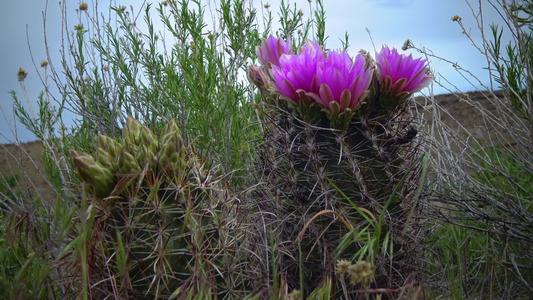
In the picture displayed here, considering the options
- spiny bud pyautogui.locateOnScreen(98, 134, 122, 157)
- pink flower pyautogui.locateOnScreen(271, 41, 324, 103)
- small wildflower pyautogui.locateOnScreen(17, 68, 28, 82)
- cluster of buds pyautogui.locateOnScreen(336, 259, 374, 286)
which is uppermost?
small wildflower pyautogui.locateOnScreen(17, 68, 28, 82)

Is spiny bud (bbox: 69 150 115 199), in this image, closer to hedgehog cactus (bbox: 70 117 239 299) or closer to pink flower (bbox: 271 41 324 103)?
hedgehog cactus (bbox: 70 117 239 299)

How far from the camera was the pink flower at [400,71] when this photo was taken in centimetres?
141

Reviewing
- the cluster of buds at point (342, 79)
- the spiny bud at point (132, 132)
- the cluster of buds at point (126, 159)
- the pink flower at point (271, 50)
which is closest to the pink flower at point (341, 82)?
the cluster of buds at point (342, 79)

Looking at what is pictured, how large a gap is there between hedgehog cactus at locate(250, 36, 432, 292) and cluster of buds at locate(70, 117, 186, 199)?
322mm

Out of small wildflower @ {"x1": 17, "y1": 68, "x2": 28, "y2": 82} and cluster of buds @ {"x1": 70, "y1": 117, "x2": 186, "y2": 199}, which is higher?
small wildflower @ {"x1": 17, "y1": 68, "x2": 28, "y2": 82}

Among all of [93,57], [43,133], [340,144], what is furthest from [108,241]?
[93,57]

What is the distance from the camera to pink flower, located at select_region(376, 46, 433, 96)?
1410mm

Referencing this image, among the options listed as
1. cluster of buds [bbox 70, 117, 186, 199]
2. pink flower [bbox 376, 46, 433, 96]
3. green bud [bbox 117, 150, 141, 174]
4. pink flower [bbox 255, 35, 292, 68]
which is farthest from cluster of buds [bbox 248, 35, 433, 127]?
green bud [bbox 117, 150, 141, 174]

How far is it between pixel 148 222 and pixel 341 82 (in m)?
0.65

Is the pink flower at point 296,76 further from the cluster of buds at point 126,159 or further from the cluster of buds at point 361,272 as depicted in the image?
the cluster of buds at point 361,272

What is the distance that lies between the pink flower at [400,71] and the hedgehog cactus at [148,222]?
2.06 feet

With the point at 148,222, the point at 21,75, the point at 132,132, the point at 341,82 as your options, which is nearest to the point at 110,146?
the point at 132,132

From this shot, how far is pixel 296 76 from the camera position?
136cm

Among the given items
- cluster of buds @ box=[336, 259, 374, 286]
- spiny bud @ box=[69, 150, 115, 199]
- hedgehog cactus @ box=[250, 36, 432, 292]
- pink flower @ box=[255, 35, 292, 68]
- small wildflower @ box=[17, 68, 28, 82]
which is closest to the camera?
cluster of buds @ box=[336, 259, 374, 286]
